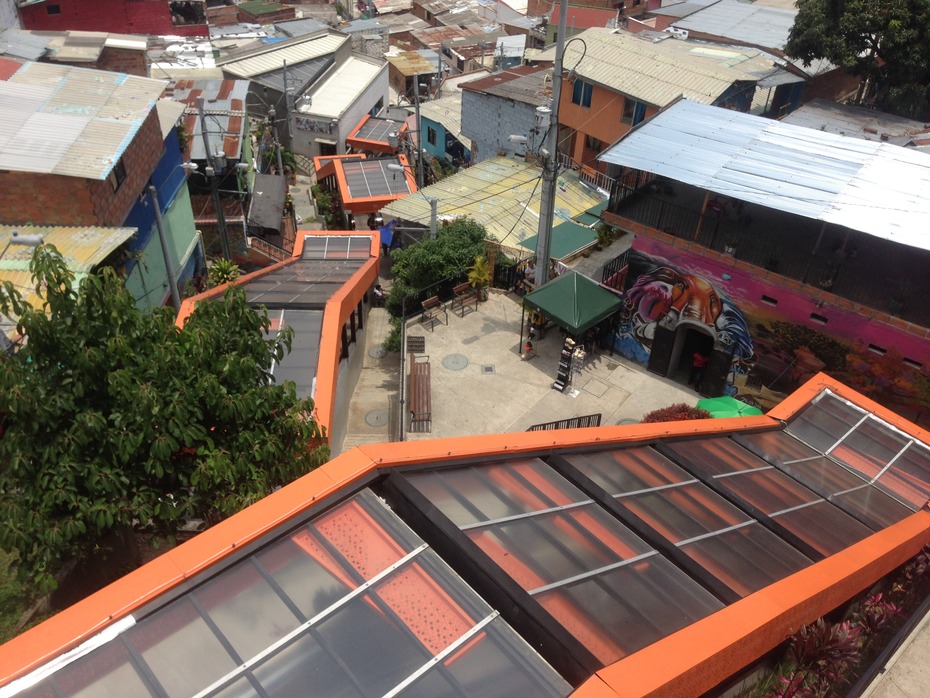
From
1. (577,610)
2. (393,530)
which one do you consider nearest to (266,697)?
(393,530)

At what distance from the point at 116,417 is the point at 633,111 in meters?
29.1

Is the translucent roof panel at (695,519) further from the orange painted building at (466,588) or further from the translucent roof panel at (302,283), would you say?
the translucent roof panel at (302,283)

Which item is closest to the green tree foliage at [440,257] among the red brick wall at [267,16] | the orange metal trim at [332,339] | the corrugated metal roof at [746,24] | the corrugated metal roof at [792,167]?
the orange metal trim at [332,339]

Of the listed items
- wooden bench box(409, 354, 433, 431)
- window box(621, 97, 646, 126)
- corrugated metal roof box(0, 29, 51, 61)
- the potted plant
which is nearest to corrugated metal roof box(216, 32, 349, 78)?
corrugated metal roof box(0, 29, 51, 61)

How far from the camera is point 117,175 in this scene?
72.7 ft

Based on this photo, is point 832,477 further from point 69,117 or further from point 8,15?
point 8,15

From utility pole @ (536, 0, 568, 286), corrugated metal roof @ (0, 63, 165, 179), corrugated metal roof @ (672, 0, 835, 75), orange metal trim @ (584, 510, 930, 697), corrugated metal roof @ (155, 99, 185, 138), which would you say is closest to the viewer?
orange metal trim @ (584, 510, 930, 697)

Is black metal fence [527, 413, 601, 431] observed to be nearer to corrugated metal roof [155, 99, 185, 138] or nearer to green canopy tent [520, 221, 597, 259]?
green canopy tent [520, 221, 597, 259]

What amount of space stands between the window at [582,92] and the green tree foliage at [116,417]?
91.2 feet

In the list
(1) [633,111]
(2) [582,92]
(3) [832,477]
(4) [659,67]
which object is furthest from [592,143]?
(3) [832,477]

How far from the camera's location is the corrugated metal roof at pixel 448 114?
42022 mm

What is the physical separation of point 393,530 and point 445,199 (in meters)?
25.1

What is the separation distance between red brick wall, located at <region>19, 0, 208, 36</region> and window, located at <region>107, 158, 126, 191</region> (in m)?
37.7

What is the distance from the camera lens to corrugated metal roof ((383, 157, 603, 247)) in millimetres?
28656
